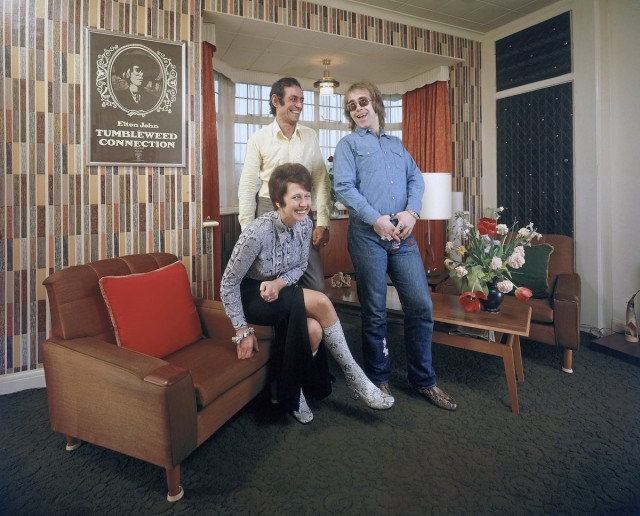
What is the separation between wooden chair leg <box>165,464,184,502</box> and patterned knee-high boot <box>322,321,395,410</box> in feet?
2.66

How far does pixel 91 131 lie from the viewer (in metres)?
2.62

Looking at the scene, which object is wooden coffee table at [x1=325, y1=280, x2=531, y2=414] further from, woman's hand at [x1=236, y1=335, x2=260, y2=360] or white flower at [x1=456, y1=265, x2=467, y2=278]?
woman's hand at [x1=236, y1=335, x2=260, y2=360]

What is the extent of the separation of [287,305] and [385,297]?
524 mm

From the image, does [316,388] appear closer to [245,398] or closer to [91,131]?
[245,398]

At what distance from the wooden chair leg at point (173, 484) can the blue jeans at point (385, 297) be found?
1.04 m

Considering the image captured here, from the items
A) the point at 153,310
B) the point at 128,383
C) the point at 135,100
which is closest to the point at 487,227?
the point at 153,310

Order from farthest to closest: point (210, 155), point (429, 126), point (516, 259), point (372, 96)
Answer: point (429, 126)
point (210, 155)
point (516, 259)
point (372, 96)

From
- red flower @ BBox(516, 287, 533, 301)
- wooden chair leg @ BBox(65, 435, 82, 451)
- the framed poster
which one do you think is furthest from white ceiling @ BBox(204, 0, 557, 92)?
wooden chair leg @ BBox(65, 435, 82, 451)

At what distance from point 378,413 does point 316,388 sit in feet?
1.15

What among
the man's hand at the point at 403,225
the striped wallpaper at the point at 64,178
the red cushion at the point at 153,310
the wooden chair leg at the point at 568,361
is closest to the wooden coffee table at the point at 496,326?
the wooden chair leg at the point at 568,361

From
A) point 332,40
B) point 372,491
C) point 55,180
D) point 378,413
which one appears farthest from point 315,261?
point 332,40

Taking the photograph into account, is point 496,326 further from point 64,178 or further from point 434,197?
point 64,178

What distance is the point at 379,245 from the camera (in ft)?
7.04

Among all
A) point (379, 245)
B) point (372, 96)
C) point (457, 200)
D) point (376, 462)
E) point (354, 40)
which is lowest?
point (376, 462)
